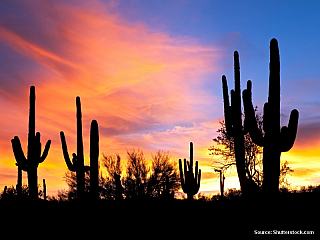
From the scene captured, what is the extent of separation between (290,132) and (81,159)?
35.9 ft

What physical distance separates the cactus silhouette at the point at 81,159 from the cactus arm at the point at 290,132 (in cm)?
798

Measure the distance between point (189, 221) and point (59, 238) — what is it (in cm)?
398

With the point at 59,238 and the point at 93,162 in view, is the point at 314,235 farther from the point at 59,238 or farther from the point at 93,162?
the point at 93,162

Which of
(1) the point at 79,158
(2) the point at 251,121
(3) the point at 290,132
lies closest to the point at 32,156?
(1) the point at 79,158

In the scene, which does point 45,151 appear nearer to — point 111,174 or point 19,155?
point 19,155

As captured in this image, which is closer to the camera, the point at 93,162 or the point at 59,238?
the point at 59,238

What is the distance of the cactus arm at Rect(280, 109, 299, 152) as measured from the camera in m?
10.6

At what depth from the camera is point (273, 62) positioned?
37.5ft

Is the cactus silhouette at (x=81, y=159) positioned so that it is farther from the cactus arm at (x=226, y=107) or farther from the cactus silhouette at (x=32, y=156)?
the cactus arm at (x=226, y=107)

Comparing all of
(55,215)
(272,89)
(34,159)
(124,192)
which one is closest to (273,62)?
(272,89)

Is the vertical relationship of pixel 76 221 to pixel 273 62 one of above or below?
below

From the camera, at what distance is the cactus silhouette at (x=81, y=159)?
15062 mm

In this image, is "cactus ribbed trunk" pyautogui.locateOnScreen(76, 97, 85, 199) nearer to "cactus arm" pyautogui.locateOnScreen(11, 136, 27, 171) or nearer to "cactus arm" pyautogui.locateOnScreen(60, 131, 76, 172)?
"cactus arm" pyautogui.locateOnScreen(60, 131, 76, 172)

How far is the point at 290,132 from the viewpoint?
10672 mm
